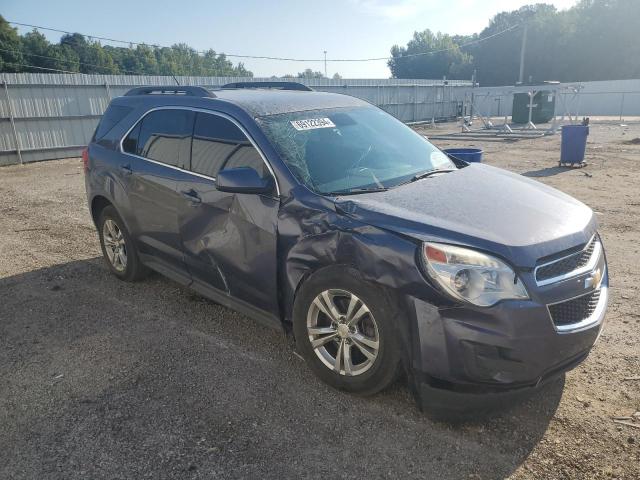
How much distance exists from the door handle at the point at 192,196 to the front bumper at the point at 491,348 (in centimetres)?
196

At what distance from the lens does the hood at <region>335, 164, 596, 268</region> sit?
262 cm

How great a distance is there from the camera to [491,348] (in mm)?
2469

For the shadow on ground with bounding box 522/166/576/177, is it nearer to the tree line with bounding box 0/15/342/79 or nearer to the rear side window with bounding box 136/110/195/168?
the rear side window with bounding box 136/110/195/168

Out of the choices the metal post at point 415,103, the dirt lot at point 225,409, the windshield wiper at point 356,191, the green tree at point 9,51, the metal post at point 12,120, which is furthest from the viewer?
the green tree at point 9,51

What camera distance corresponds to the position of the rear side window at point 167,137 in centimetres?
404

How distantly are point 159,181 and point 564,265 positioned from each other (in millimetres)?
3126

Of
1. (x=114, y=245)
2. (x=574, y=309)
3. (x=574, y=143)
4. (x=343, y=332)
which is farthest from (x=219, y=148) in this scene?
(x=574, y=143)

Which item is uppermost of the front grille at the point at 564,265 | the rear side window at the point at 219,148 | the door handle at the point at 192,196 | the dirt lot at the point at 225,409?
the rear side window at the point at 219,148

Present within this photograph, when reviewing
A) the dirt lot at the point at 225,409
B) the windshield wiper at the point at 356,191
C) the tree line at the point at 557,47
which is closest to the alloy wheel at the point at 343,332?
the dirt lot at the point at 225,409

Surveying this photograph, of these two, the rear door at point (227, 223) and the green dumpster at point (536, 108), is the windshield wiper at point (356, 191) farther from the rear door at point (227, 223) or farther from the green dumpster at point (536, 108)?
the green dumpster at point (536, 108)

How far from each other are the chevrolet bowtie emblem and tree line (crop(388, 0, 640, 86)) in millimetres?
65939

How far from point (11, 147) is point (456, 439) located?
17.1 meters

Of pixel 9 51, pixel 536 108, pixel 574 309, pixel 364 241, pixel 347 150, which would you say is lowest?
pixel 536 108

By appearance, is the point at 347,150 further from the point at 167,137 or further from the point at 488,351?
the point at 488,351
